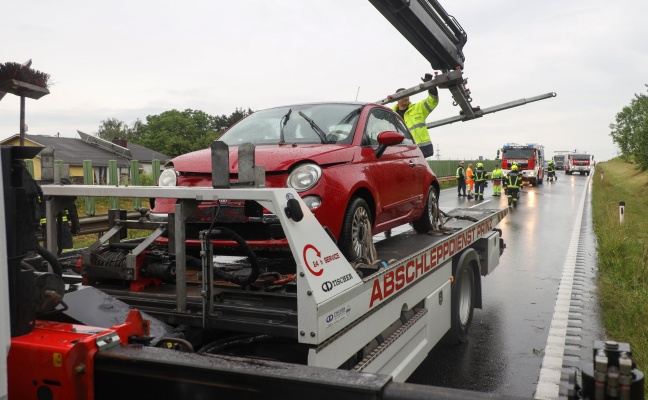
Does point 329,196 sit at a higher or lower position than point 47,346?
higher

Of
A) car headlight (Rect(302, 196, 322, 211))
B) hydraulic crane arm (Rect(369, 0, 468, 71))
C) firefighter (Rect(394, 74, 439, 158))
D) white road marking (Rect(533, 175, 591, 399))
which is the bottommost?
white road marking (Rect(533, 175, 591, 399))

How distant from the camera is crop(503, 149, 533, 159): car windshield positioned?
39.7 metres

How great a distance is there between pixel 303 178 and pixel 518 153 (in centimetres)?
3797

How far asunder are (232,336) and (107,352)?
3.97 feet

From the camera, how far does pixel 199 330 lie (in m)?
3.45

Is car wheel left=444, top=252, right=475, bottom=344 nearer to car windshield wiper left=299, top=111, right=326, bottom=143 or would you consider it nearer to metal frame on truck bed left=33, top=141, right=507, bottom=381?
metal frame on truck bed left=33, top=141, right=507, bottom=381

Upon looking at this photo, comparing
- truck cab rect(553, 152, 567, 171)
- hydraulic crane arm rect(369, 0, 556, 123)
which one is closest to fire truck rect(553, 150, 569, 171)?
truck cab rect(553, 152, 567, 171)

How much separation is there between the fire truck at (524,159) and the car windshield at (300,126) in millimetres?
34896

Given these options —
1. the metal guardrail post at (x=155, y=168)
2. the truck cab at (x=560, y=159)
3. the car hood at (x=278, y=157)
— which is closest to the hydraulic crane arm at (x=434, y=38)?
the car hood at (x=278, y=157)

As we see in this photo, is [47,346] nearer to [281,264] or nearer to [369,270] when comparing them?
[369,270]

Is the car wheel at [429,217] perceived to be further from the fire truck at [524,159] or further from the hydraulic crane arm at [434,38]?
the fire truck at [524,159]

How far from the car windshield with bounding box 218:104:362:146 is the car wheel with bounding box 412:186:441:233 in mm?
1743

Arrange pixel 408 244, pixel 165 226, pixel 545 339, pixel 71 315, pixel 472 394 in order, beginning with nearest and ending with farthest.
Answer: pixel 472 394 < pixel 71 315 < pixel 165 226 < pixel 408 244 < pixel 545 339

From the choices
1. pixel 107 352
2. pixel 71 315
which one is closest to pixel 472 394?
pixel 107 352
